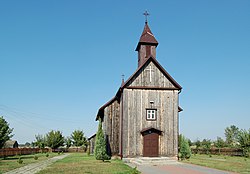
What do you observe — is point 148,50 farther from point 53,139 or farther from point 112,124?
point 53,139

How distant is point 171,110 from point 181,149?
4.90m

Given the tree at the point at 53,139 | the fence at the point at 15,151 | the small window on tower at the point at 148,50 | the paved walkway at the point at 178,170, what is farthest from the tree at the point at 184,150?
the tree at the point at 53,139

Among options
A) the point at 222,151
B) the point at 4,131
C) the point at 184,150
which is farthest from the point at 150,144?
the point at 222,151

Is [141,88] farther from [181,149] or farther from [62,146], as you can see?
[62,146]

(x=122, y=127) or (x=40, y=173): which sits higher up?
(x=122, y=127)

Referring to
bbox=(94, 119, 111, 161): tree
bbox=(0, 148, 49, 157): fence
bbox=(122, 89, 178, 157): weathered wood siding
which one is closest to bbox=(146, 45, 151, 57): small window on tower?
bbox=(122, 89, 178, 157): weathered wood siding

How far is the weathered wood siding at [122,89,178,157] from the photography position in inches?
1008

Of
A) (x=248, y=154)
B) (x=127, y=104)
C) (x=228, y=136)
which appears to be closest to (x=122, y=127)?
(x=127, y=104)

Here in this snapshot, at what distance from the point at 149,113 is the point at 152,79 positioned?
3173 millimetres

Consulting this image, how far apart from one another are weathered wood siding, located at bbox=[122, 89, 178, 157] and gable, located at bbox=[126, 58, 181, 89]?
1.89 ft

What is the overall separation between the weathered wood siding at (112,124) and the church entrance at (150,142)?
3.77 meters

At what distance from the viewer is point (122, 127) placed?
26172 mm

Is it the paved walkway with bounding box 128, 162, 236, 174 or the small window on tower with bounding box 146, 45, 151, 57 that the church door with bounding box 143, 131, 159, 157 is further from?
the small window on tower with bounding box 146, 45, 151, 57

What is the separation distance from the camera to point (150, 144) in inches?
1012
